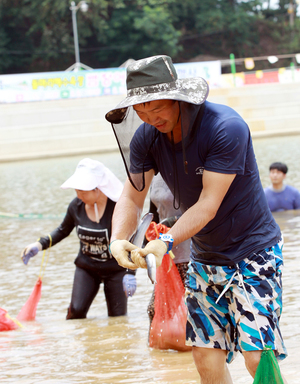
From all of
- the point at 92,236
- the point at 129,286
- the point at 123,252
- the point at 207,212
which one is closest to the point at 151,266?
the point at 123,252

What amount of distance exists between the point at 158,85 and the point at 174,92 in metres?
0.08

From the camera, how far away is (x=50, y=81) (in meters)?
25.0

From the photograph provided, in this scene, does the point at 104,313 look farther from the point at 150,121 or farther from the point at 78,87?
the point at 78,87

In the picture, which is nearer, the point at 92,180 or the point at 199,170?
the point at 199,170

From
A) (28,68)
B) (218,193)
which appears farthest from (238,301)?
(28,68)

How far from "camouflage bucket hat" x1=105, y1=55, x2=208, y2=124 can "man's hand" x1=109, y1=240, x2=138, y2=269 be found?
619 millimetres

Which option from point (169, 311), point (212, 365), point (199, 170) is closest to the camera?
point (199, 170)

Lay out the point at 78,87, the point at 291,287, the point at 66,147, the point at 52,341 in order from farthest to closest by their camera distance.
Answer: the point at 78,87, the point at 66,147, the point at 291,287, the point at 52,341

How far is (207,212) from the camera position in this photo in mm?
2467

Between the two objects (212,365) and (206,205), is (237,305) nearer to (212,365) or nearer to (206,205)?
(212,365)

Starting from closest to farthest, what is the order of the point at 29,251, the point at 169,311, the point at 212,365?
the point at 212,365, the point at 169,311, the point at 29,251

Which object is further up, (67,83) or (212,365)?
(67,83)

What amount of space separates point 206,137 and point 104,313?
3.54 m

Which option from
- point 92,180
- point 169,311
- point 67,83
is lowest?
point 169,311
